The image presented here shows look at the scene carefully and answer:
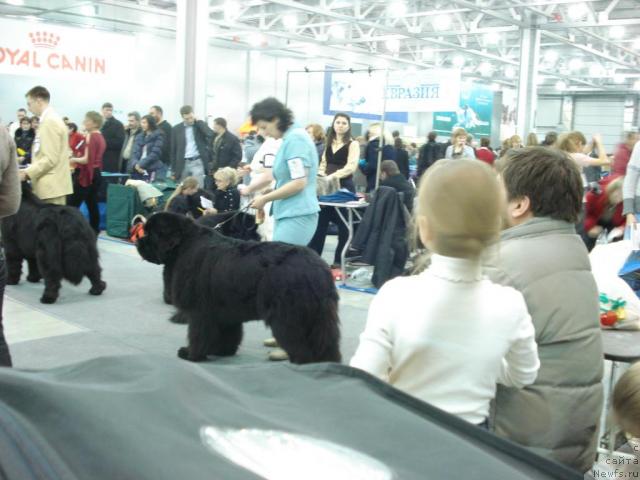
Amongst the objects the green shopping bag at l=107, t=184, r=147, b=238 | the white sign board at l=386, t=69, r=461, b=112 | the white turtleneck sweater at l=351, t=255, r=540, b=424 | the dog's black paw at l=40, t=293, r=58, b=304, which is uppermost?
the white sign board at l=386, t=69, r=461, b=112

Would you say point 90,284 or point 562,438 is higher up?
point 562,438

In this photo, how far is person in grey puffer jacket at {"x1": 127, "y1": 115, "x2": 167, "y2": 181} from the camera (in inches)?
381

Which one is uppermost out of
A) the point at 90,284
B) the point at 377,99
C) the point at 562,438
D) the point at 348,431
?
the point at 377,99

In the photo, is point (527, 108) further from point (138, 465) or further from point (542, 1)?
point (138, 465)

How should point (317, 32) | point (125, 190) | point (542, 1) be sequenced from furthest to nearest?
1. point (317, 32)
2. point (542, 1)
3. point (125, 190)

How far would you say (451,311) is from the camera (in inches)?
57.2

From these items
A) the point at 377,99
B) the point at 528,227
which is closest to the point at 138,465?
the point at 528,227

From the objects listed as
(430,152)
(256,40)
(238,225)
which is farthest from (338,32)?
(238,225)

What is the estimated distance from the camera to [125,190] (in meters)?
8.78

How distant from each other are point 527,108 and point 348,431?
52.8ft

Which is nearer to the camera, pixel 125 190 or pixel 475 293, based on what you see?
pixel 475 293

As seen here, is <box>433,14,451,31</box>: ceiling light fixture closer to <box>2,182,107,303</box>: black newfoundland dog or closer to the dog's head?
<box>2,182,107,303</box>: black newfoundland dog

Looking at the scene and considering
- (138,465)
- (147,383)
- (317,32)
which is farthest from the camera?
(317,32)

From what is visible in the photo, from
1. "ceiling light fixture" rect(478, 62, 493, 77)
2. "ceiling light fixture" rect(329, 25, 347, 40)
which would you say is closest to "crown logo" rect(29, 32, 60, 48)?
"ceiling light fixture" rect(329, 25, 347, 40)
